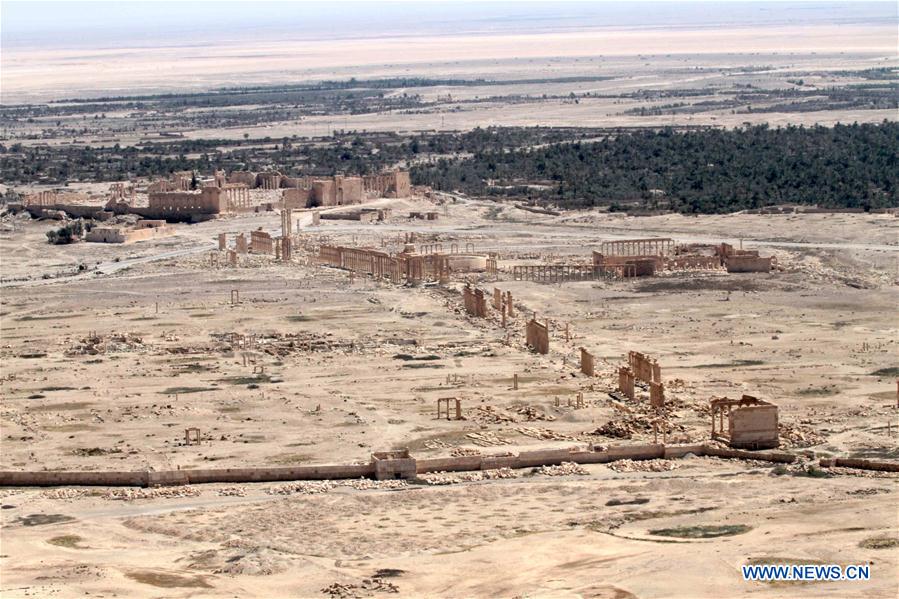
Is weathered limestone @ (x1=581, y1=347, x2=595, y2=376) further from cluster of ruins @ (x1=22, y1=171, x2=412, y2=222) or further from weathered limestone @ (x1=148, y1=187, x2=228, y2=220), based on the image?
weathered limestone @ (x1=148, y1=187, x2=228, y2=220)

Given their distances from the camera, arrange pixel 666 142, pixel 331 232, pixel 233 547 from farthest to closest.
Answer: pixel 666 142 < pixel 331 232 < pixel 233 547

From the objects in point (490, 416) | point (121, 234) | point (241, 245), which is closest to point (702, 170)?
point (241, 245)

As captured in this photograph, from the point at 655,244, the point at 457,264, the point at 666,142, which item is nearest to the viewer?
the point at 457,264

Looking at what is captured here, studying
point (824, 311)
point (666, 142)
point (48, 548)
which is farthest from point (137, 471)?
point (666, 142)

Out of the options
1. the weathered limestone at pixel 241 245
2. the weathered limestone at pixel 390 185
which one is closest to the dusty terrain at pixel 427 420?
the weathered limestone at pixel 241 245

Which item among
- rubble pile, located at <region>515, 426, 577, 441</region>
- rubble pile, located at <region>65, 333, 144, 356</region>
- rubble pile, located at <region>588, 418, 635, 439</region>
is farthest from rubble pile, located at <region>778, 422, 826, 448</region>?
rubble pile, located at <region>65, 333, 144, 356</region>

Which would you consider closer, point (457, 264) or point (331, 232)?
point (457, 264)

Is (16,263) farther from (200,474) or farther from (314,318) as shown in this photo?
(200,474)

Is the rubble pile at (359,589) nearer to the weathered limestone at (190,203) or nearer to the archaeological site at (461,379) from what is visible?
the archaeological site at (461,379)
